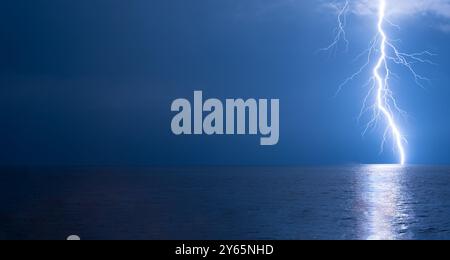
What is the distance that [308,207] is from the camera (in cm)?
2597

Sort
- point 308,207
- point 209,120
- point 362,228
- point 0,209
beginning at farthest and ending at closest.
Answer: point 308,207
point 0,209
point 362,228
point 209,120

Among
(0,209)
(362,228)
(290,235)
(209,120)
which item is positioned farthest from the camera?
(0,209)

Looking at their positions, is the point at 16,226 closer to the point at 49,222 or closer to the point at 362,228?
the point at 49,222
